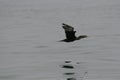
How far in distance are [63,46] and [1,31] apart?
36.3 feet

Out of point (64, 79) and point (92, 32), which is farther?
point (92, 32)

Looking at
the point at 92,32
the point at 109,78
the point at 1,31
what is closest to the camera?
the point at 109,78

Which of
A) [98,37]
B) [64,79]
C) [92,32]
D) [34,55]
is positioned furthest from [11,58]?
[92,32]

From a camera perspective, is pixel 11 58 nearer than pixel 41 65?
No

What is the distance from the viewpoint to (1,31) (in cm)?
3681

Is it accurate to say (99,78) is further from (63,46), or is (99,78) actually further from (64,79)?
(63,46)

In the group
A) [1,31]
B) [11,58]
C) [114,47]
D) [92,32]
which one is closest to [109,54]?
[114,47]

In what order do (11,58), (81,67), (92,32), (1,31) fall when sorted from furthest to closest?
(1,31), (92,32), (11,58), (81,67)

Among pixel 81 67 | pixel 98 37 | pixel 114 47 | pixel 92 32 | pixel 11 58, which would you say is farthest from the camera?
pixel 92 32

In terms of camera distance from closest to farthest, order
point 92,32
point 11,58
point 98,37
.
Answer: point 11,58
point 98,37
point 92,32

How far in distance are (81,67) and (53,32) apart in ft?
49.7

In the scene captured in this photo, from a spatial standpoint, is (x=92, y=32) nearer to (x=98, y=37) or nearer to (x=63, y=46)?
(x=98, y=37)

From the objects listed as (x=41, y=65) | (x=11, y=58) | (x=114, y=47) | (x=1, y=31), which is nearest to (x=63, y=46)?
(x=114, y=47)

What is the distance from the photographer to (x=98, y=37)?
30.3m
